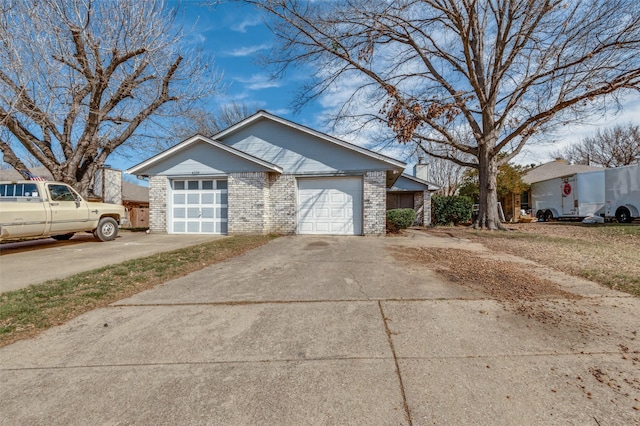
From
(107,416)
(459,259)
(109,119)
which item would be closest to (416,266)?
(459,259)

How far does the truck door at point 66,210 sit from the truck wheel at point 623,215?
24.3 metres

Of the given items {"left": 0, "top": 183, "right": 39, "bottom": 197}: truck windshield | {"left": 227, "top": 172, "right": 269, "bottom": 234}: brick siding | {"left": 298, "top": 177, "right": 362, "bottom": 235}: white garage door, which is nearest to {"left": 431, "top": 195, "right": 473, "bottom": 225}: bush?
{"left": 298, "top": 177, "right": 362, "bottom": 235}: white garage door

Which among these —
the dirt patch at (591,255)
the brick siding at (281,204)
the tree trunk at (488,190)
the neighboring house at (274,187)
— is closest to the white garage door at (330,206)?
the neighboring house at (274,187)

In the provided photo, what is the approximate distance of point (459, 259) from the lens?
6.79m

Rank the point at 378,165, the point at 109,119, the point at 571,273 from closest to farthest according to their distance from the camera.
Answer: the point at 571,273
the point at 378,165
the point at 109,119

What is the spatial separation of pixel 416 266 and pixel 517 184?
19.9 m

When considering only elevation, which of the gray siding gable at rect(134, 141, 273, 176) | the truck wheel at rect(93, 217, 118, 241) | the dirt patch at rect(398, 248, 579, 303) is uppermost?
the gray siding gable at rect(134, 141, 273, 176)

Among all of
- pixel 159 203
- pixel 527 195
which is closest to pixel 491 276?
pixel 159 203

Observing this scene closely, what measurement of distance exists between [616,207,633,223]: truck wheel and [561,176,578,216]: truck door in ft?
6.45

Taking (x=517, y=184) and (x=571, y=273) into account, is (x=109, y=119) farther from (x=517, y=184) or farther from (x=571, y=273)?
(x=517, y=184)

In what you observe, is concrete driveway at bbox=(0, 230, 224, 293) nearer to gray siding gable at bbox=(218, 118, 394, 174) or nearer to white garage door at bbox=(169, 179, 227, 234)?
white garage door at bbox=(169, 179, 227, 234)

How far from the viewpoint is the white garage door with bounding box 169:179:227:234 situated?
12297 millimetres

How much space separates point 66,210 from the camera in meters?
8.51

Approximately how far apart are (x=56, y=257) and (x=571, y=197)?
80.8 ft
